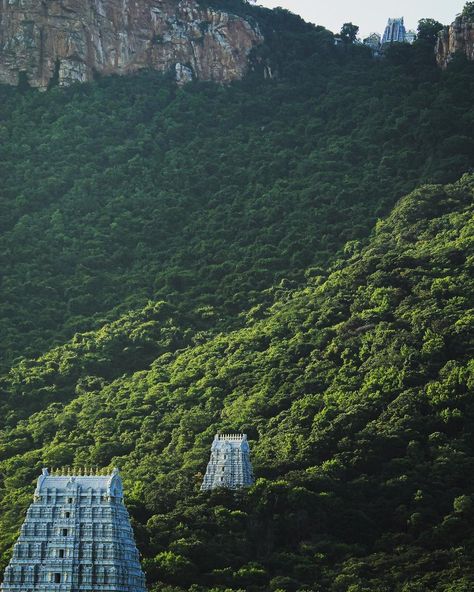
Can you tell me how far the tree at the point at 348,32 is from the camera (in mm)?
159000

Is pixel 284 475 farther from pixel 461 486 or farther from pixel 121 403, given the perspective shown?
pixel 121 403

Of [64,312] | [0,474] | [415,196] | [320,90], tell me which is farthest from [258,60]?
[0,474]

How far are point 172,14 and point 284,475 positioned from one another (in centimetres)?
7084

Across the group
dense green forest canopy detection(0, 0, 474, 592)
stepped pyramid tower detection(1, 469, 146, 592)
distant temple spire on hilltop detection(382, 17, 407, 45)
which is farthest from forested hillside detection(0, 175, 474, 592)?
distant temple spire on hilltop detection(382, 17, 407, 45)

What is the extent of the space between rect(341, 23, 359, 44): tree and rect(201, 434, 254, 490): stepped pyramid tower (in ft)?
261

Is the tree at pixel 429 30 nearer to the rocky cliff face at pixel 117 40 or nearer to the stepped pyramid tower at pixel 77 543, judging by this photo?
the rocky cliff face at pixel 117 40

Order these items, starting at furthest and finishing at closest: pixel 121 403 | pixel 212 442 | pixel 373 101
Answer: pixel 373 101, pixel 121 403, pixel 212 442

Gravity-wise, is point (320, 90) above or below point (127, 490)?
above

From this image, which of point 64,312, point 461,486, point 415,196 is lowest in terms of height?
point 461,486

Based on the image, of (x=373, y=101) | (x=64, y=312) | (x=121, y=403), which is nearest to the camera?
(x=121, y=403)

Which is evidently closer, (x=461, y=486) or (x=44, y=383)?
(x=461, y=486)

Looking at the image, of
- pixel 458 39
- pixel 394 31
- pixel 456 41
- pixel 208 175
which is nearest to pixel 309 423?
pixel 208 175

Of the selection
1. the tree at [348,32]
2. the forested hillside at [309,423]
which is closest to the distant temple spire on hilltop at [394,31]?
the tree at [348,32]

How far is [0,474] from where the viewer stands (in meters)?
93.6
